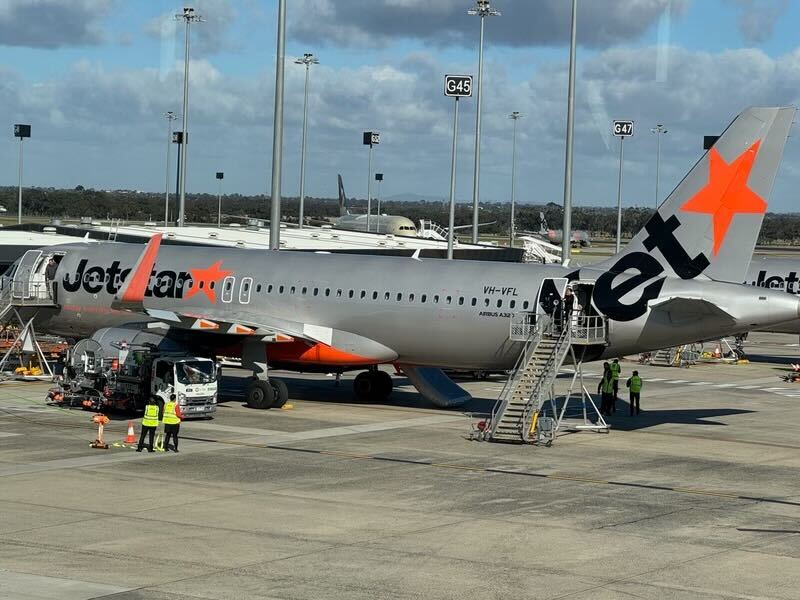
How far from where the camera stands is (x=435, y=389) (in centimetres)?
4588

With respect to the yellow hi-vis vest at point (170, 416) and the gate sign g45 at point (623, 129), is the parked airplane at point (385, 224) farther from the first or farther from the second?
the yellow hi-vis vest at point (170, 416)

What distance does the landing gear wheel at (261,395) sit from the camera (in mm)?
43875

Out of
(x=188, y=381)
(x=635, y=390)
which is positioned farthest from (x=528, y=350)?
(x=188, y=381)

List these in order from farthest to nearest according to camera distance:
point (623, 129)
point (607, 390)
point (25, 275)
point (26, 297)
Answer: point (623, 129), point (25, 275), point (26, 297), point (607, 390)

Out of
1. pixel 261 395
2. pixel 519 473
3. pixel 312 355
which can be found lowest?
pixel 519 473

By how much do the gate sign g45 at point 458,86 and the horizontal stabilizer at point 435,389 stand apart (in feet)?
89.8

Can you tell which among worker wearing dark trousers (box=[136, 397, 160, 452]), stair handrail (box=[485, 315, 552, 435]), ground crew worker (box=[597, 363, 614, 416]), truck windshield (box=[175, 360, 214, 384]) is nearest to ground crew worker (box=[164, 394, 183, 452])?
worker wearing dark trousers (box=[136, 397, 160, 452])

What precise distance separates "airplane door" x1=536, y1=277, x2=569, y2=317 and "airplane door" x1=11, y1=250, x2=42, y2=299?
69.0 ft

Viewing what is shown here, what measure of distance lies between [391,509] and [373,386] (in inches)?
797

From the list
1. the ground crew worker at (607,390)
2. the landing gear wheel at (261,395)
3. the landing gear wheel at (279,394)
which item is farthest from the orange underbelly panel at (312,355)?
the ground crew worker at (607,390)

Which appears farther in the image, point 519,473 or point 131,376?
point 131,376

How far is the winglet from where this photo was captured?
45.7 meters

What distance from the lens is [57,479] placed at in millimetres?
29578

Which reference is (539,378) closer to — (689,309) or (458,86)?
(689,309)
